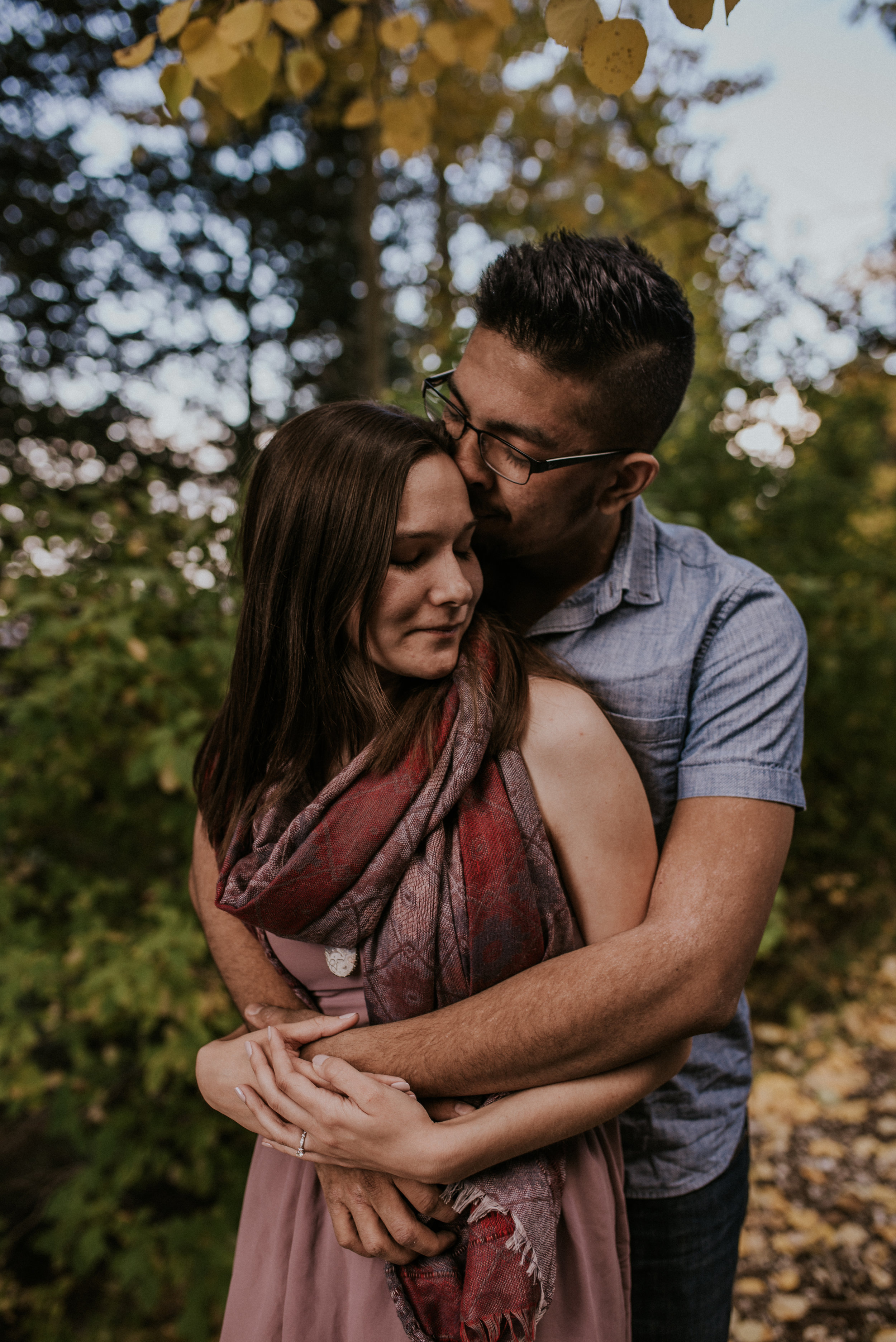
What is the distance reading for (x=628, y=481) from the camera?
154cm

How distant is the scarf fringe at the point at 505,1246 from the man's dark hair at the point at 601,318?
1.23 m

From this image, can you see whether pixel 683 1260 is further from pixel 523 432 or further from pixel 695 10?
A: pixel 695 10

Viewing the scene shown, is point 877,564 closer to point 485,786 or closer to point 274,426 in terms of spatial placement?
point 485,786

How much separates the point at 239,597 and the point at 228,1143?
2041mm

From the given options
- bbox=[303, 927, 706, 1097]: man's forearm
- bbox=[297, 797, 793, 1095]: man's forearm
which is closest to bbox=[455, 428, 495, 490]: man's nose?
bbox=[297, 797, 793, 1095]: man's forearm

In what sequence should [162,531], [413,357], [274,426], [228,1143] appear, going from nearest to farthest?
[162,531] → [228,1143] → [413,357] → [274,426]

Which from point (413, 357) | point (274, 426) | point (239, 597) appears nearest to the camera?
point (239, 597)

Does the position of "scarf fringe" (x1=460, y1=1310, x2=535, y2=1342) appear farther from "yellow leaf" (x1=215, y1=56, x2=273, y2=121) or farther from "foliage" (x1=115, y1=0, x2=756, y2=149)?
"yellow leaf" (x1=215, y1=56, x2=273, y2=121)

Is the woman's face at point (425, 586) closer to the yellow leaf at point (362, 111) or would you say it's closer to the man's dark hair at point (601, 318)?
the man's dark hair at point (601, 318)

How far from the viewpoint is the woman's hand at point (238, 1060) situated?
128cm

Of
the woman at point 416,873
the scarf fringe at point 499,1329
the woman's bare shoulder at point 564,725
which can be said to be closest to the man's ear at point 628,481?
the woman at point 416,873

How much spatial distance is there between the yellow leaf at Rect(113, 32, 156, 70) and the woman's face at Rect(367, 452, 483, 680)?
1.07 m

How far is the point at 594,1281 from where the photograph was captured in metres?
1.26

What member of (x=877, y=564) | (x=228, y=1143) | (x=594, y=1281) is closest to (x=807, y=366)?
(x=877, y=564)
